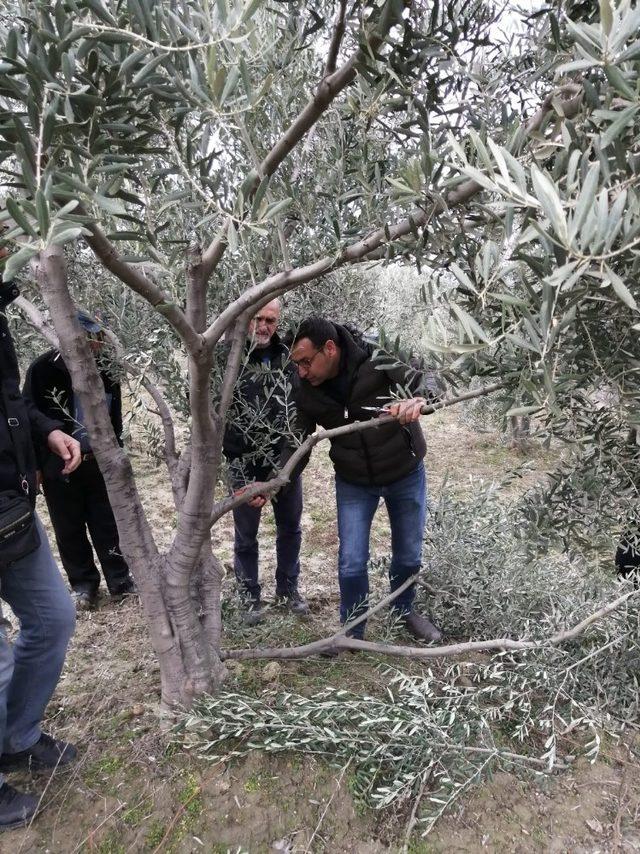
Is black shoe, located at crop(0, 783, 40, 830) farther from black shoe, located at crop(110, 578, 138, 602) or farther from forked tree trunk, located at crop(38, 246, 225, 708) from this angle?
black shoe, located at crop(110, 578, 138, 602)

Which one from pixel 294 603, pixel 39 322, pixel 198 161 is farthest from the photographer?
pixel 294 603

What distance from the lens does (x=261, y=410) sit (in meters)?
3.25

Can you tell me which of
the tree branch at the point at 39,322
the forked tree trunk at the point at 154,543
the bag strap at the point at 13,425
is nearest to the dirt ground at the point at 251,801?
the forked tree trunk at the point at 154,543

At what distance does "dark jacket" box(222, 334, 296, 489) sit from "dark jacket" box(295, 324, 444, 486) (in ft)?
0.53

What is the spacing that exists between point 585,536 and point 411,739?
1.13 metres

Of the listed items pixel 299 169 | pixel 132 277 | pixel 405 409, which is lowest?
pixel 405 409

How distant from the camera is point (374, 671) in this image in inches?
130

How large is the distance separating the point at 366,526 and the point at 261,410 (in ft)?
3.36

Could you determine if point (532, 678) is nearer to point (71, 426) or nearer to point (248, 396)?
point (248, 396)

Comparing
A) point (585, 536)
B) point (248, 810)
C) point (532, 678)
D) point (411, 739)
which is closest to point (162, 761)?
point (248, 810)

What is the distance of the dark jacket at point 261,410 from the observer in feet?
10.2

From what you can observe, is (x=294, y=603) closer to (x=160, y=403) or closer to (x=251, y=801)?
(x=251, y=801)

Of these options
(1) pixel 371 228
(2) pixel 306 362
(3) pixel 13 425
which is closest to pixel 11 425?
(3) pixel 13 425

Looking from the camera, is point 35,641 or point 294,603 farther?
point 294,603
